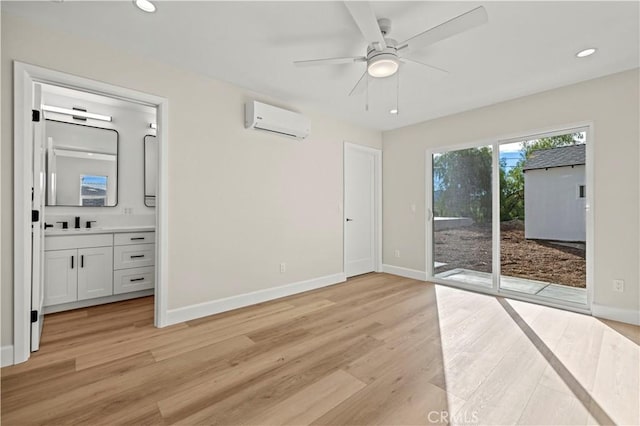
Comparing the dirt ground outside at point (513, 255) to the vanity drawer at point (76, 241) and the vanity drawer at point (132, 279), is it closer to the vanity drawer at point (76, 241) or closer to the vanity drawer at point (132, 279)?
the vanity drawer at point (132, 279)

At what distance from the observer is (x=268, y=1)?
73.7 inches

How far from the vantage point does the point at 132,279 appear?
344cm

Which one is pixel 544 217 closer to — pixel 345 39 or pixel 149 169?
pixel 345 39

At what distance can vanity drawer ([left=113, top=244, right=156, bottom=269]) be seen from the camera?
333 centimetres

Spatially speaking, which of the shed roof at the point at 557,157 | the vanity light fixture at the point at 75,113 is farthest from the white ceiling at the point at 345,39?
the vanity light fixture at the point at 75,113

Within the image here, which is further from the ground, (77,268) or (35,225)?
(35,225)

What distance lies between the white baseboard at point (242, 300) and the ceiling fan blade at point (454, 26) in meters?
2.92

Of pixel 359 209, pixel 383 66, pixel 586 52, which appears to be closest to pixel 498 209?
pixel 586 52

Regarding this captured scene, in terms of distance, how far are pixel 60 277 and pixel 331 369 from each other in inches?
122

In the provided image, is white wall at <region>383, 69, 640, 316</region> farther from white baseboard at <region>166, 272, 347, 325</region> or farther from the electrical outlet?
white baseboard at <region>166, 272, 347, 325</region>

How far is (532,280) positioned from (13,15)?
18.7 feet

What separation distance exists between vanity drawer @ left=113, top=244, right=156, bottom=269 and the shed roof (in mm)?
4909

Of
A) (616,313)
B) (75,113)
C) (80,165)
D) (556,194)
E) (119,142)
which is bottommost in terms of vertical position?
(616,313)

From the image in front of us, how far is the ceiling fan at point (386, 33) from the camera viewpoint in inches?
64.0
